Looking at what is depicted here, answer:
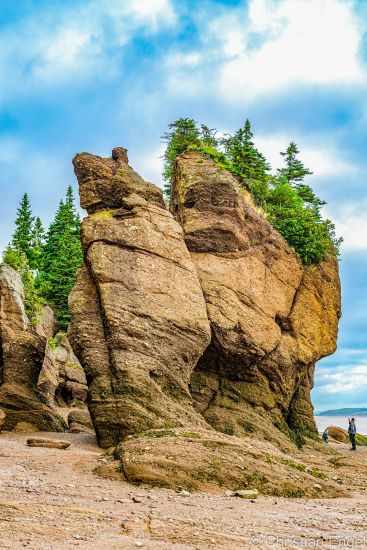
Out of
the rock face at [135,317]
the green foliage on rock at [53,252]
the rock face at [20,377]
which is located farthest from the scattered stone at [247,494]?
the green foliage on rock at [53,252]

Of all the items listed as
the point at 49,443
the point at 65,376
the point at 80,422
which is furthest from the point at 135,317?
the point at 65,376

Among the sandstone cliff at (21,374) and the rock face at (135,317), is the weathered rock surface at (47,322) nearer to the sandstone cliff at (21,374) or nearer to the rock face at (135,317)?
the sandstone cliff at (21,374)

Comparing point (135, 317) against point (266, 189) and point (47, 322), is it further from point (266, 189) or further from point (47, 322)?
point (47, 322)

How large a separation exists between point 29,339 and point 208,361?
10.6 metres

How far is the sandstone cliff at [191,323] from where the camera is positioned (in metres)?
20.3

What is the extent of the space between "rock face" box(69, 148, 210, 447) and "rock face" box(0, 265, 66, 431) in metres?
6.96

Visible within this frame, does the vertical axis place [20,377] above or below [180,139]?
below

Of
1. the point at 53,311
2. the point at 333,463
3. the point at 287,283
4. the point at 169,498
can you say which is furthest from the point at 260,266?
the point at 53,311

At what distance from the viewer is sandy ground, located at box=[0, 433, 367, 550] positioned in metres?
10.8

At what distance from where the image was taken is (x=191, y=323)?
26.0 meters

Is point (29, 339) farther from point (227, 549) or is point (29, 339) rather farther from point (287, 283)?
point (227, 549)

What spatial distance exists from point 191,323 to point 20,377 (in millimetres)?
11307

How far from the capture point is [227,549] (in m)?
10.5

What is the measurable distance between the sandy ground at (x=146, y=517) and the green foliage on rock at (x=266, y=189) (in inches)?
851
